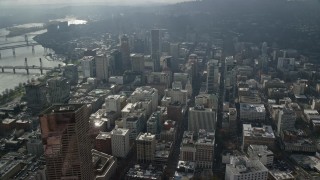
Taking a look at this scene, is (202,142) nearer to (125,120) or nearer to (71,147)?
(125,120)

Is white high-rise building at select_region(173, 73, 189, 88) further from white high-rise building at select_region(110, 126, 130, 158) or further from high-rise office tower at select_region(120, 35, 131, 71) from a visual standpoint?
white high-rise building at select_region(110, 126, 130, 158)

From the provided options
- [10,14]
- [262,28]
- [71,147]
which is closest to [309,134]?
[71,147]

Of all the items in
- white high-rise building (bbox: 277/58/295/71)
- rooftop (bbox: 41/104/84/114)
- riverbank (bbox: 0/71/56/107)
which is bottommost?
riverbank (bbox: 0/71/56/107)

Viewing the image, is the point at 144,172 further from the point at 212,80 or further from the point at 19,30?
the point at 19,30

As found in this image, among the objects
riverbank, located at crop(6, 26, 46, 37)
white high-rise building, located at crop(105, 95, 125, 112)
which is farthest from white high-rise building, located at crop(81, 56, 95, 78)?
riverbank, located at crop(6, 26, 46, 37)

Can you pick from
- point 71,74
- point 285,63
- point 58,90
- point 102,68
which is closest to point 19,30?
point 71,74

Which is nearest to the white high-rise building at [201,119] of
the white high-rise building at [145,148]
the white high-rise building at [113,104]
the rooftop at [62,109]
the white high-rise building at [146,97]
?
the white high-rise building at [145,148]
